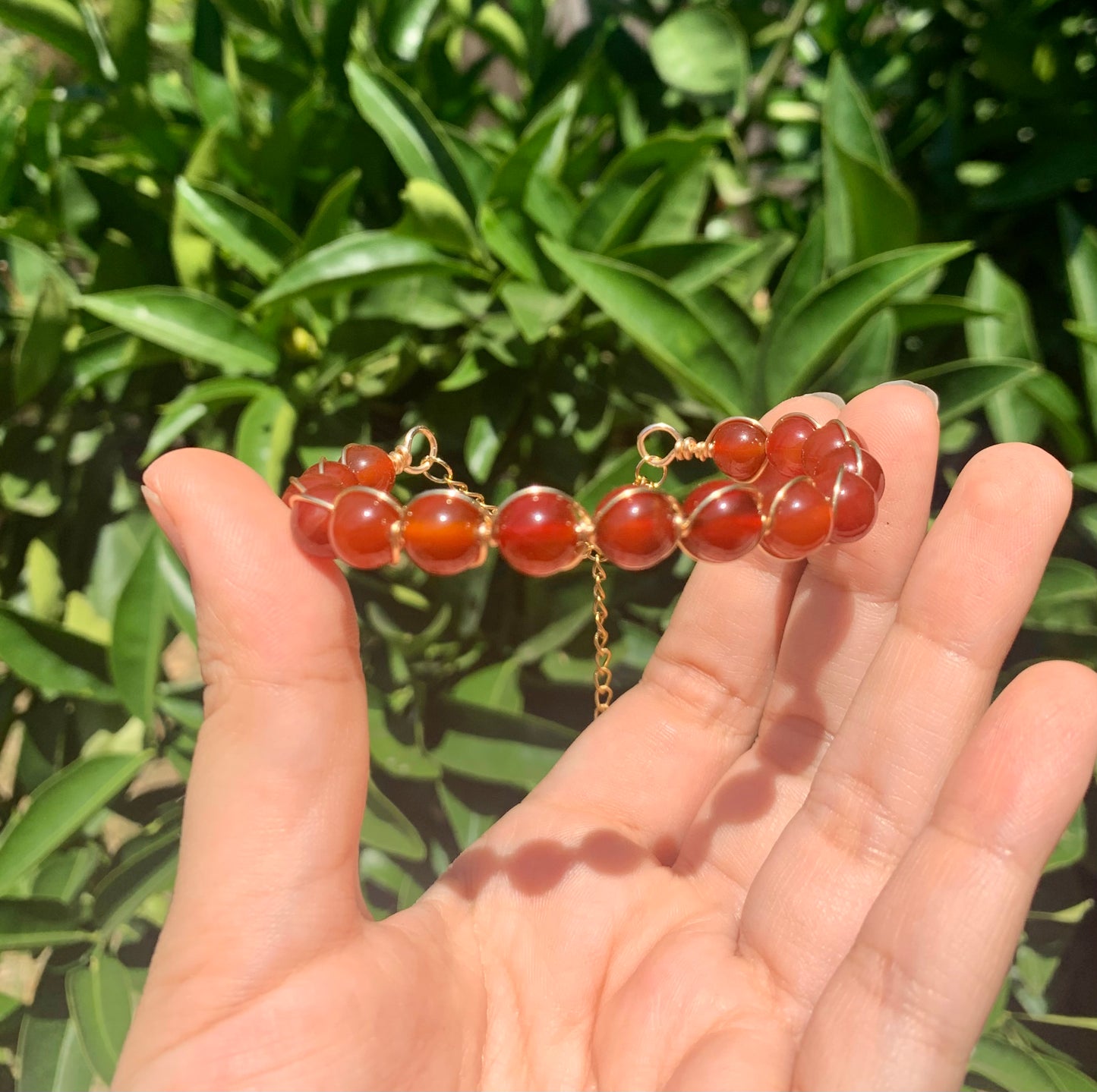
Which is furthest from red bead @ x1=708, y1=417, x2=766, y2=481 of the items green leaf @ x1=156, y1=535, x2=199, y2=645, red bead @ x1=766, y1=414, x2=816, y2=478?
green leaf @ x1=156, y1=535, x2=199, y2=645

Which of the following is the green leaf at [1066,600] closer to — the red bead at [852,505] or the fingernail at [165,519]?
the red bead at [852,505]

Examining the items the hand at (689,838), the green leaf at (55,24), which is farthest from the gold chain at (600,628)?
the green leaf at (55,24)

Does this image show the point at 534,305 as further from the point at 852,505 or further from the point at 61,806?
the point at 61,806

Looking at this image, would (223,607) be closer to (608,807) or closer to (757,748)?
(608,807)

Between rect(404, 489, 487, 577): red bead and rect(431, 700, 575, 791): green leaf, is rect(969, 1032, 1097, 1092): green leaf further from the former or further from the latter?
rect(404, 489, 487, 577): red bead

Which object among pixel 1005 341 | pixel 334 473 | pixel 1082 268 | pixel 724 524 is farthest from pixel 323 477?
pixel 1082 268

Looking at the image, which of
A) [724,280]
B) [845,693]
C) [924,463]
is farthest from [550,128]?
[845,693]

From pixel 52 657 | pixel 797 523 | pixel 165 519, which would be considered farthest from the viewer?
pixel 52 657
